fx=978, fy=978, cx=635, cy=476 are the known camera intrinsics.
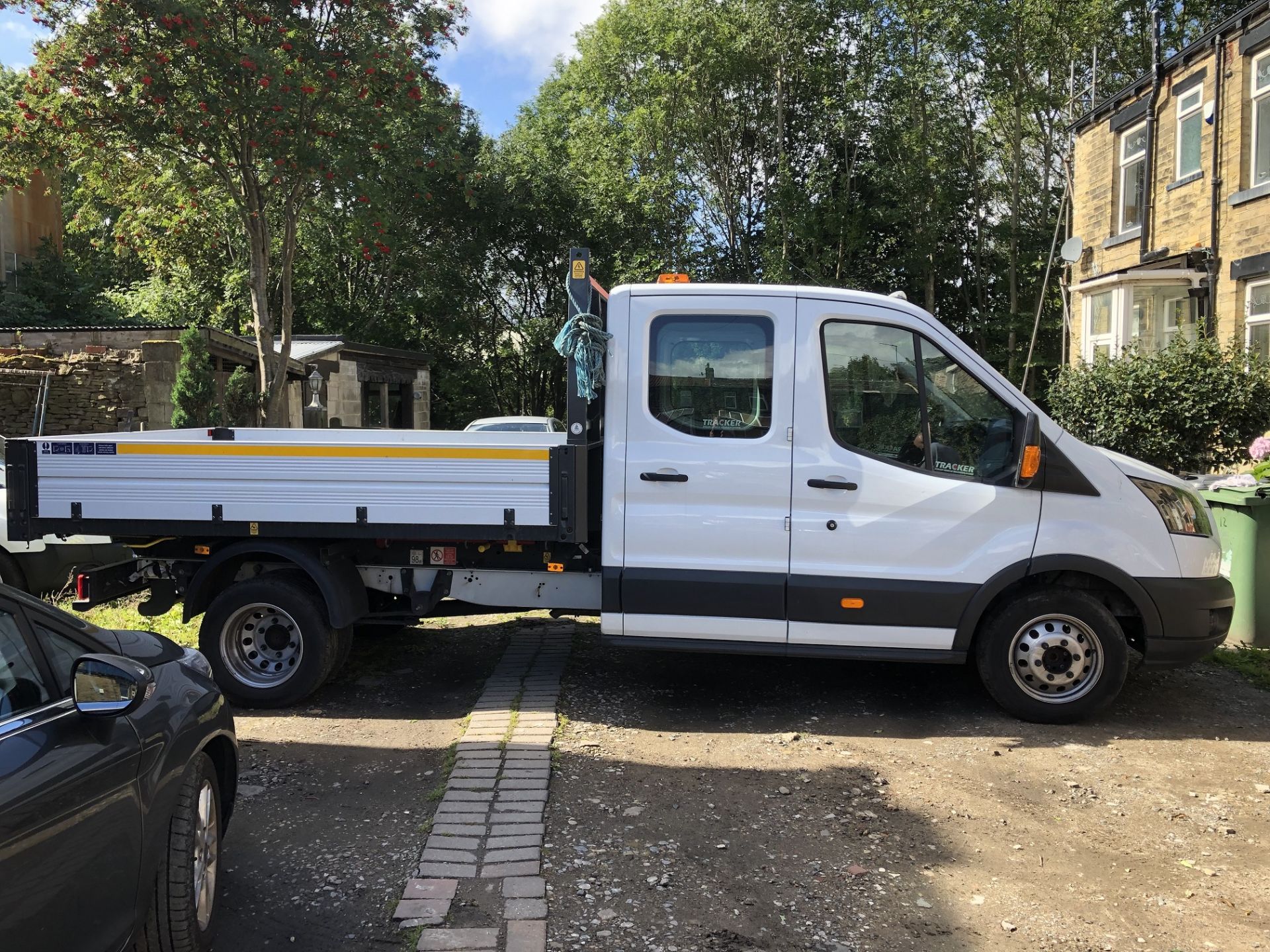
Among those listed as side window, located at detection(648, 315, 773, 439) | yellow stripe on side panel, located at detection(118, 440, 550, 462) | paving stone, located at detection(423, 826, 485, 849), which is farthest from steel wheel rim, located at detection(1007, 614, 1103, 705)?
paving stone, located at detection(423, 826, 485, 849)

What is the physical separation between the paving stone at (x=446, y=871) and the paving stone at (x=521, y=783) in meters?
0.67

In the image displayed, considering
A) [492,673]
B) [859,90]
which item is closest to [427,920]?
[492,673]

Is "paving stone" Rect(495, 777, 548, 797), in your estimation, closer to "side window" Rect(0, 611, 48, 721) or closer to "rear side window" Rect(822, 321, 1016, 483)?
"side window" Rect(0, 611, 48, 721)

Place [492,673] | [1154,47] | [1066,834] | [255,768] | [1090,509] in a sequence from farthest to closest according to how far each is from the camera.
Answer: [1154,47] → [492,673] → [1090,509] → [255,768] → [1066,834]

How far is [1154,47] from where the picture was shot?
51.2 feet

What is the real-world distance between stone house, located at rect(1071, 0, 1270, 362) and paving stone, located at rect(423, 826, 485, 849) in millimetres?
11755

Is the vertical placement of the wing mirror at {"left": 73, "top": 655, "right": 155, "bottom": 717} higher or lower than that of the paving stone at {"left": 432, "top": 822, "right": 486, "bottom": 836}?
higher

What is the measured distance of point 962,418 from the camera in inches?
213

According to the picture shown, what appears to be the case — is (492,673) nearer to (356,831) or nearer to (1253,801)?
(356,831)

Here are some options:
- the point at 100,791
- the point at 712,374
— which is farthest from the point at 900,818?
the point at 100,791

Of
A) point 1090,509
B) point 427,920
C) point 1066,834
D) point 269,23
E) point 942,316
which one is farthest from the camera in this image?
point 942,316

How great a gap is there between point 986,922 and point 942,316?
1018 inches

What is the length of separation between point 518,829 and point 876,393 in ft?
9.72

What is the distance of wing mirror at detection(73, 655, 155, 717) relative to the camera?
252 cm
